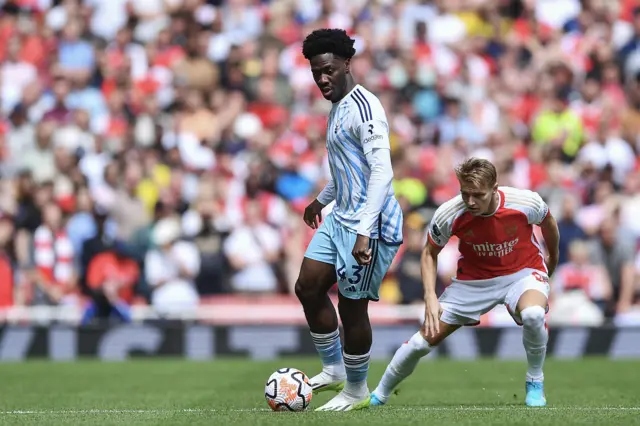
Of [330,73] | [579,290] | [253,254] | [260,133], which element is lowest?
[579,290]

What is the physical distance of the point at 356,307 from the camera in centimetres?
824

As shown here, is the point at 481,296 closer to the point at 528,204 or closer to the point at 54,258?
the point at 528,204

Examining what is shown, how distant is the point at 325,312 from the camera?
27.4 ft

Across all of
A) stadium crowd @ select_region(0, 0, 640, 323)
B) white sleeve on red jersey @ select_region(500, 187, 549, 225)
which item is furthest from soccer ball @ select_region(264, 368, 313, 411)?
stadium crowd @ select_region(0, 0, 640, 323)

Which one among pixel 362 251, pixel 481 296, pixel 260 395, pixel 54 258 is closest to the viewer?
pixel 362 251

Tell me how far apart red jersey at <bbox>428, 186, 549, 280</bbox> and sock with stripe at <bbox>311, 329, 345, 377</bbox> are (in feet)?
3.23

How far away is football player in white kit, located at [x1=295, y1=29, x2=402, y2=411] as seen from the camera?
313 inches

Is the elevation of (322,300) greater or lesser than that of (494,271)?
lesser

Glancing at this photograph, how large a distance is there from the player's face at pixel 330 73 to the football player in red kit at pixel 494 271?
1.13 metres

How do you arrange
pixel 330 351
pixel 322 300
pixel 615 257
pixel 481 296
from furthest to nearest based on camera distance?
pixel 615 257 → pixel 481 296 → pixel 330 351 → pixel 322 300

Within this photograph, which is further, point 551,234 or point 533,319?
point 551,234

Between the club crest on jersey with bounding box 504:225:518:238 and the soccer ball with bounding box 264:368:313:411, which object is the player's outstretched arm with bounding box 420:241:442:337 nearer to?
the club crest on jersey with bounding box 504:225:518:238

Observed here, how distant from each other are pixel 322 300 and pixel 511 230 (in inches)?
56.6

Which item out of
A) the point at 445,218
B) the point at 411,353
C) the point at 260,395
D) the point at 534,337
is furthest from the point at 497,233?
the point at 260,395
